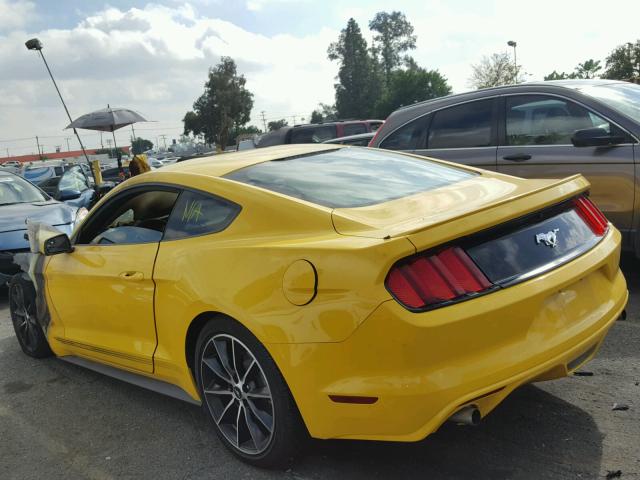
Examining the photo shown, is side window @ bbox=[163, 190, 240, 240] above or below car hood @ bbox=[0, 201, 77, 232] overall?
above

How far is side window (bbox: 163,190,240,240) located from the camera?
296cm

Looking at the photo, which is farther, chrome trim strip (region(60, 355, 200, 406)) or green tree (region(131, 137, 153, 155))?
green tree (region(131, 137, 153, 155))

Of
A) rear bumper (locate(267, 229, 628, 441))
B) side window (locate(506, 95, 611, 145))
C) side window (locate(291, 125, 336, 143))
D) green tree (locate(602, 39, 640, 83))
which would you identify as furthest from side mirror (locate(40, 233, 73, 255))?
green tree (locate(602, 39, 640, 83))

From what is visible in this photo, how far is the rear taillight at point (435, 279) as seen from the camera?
7.38ft

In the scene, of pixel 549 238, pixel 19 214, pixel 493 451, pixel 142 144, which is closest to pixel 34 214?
pixel 19 214

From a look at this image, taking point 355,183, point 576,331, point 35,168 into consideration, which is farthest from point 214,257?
point 35,168

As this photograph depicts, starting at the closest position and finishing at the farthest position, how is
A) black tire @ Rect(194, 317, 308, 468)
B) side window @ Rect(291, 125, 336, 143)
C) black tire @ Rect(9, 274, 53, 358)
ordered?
black tire @ Rect(194, 317, 308, 468)
black tire @ Rect(9, 274, 53, 358)
side window @ Rect(291, 125, 336, 143)

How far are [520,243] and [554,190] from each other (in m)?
0.46

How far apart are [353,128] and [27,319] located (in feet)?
36.4

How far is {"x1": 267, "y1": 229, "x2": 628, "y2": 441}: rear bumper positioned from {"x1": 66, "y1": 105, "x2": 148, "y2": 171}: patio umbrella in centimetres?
1340

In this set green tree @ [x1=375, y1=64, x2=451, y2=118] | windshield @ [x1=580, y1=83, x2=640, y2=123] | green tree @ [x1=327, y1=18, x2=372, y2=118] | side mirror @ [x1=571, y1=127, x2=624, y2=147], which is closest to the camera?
side mirror @ [x1=571, y1=127, x2=624, y2=147]

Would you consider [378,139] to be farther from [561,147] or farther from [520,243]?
[520,243]

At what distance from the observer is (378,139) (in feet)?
Answer: 21.7

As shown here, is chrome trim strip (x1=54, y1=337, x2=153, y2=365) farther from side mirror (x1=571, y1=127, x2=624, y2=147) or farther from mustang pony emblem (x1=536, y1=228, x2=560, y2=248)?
side mirror (x1=571, y1=127, x2=624, y2=147)
